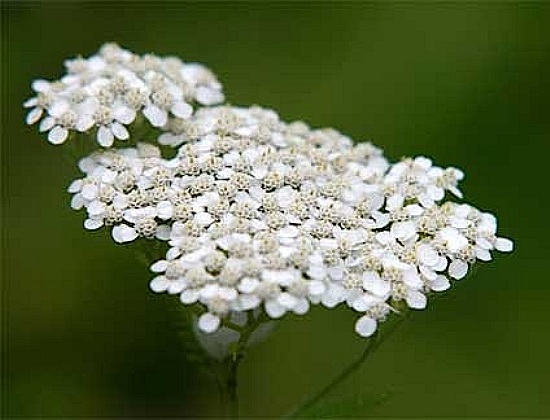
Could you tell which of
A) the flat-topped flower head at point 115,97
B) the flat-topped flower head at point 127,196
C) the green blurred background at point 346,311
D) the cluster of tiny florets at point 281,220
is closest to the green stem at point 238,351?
the cluster of tiny florets at point 281,220

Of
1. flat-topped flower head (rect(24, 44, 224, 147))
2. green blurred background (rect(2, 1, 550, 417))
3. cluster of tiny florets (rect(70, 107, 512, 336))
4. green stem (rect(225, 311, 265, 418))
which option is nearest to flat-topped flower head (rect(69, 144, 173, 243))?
cluster of tiny florets (rect(70, 107, 512, 336))

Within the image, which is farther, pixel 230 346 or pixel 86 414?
pixel 86 414

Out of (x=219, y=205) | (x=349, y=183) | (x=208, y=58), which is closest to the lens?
(x=219, y=205)

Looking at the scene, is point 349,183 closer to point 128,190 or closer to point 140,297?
point 128,190

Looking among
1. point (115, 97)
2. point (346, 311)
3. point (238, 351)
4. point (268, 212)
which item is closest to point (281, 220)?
point (268, 212)

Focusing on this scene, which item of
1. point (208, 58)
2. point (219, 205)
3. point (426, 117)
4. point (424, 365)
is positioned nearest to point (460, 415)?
point (424, 365)

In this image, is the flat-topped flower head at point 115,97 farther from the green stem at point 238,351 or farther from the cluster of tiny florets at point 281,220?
the green stem at point 238,351
